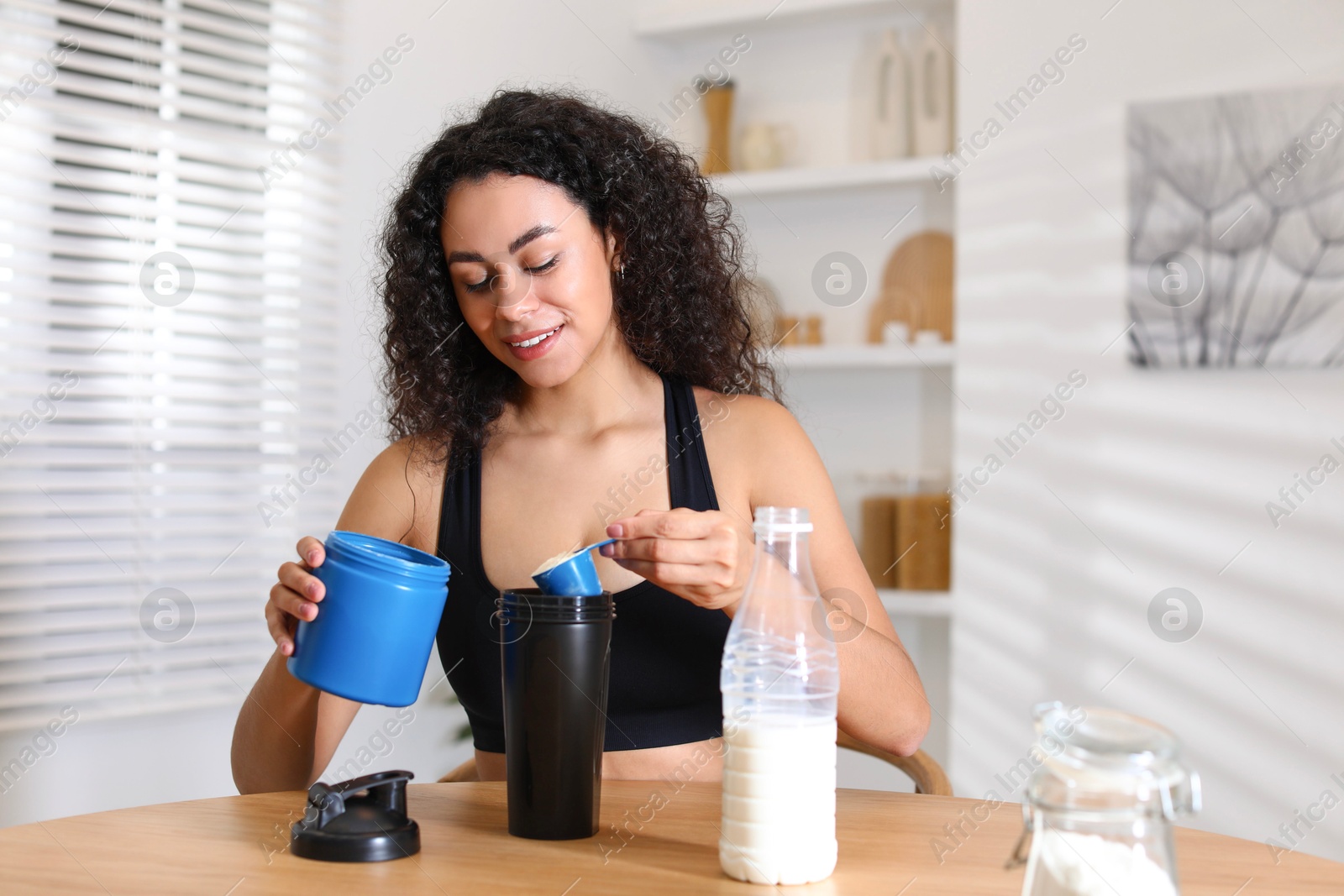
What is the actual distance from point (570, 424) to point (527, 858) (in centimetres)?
70

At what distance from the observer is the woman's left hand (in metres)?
0.80

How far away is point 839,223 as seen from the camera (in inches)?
121

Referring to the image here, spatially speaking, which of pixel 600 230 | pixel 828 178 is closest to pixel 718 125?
pixel 828 178

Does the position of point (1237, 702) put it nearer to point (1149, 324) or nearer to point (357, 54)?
point (1149, 324)

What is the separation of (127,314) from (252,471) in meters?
0.38

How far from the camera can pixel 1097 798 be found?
53 cm

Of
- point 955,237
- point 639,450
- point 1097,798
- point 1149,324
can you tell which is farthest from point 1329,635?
point 1097,798

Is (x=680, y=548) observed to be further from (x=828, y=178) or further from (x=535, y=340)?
(x=828, y=178)

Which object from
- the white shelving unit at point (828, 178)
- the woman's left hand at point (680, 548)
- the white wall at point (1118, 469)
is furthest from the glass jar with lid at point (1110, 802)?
the white shelving unit at point (828, 178)

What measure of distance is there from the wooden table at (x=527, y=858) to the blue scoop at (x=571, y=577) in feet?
0.63

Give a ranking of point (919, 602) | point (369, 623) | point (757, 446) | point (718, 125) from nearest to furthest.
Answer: point (369, 623) < point (757, 446) < point (919, 602) < point (718, 125)

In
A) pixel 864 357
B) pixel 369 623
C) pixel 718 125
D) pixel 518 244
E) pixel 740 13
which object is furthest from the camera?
pixel 718 125

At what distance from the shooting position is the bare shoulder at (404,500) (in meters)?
1.34

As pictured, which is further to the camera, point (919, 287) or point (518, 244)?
point (919, 287)
